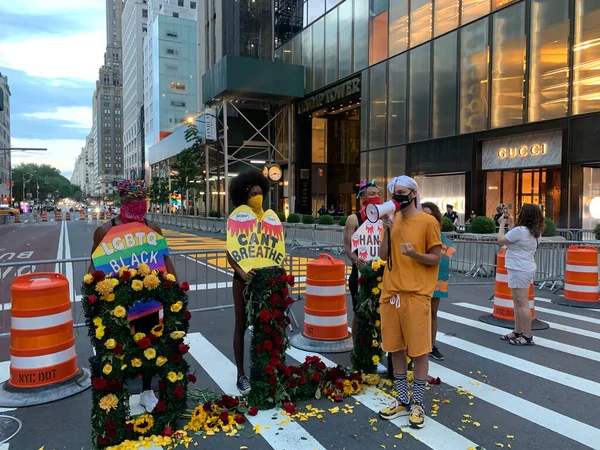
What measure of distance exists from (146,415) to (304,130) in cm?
3334

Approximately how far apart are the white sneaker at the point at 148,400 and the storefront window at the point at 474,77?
19.5m

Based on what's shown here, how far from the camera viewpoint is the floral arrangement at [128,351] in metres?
3.51

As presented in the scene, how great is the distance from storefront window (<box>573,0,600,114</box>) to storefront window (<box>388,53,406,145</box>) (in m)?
8.91

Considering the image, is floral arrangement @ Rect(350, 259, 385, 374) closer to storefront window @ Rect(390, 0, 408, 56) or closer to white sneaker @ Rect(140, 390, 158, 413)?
white sneaker @ Rect(140, 390, 158, 413)

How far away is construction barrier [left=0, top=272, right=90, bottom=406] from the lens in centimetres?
453

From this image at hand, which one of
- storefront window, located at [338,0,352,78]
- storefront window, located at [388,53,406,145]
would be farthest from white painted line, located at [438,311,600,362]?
storefront window, located at [338,0,352,78]

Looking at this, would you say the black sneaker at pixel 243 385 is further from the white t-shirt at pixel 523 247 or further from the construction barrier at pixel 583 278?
the construction barrier at pixel 583 278

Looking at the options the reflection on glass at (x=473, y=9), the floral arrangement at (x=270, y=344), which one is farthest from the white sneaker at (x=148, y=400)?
the reflection on glass at (x=473, y=9)

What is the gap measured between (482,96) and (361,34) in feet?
33.6

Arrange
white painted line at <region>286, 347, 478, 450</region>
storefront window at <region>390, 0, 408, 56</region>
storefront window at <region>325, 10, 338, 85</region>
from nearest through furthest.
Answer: white painted line at <region>286, 347, 478, 450</region>, storefront window at <region>390, 0, 408, 56</region>, storefront window at <region>325, 10, 338, 85</region>

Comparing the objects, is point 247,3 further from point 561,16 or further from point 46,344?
point 46,344

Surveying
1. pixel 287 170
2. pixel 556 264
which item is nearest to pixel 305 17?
pixel 287 170

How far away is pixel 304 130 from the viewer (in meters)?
35.8

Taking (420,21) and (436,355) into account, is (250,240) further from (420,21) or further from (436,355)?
(420,21)
